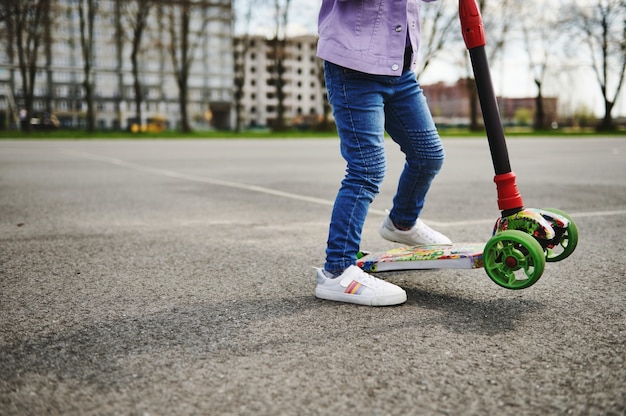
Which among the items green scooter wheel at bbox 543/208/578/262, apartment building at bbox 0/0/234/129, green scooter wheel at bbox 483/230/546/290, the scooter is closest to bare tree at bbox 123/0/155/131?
the scooter

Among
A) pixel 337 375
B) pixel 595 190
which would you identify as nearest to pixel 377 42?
pixel 337 375

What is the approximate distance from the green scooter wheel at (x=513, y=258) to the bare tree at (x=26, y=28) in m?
35.3

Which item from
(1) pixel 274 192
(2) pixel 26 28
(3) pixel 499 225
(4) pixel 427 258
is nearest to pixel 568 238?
(3) pixel 499 225

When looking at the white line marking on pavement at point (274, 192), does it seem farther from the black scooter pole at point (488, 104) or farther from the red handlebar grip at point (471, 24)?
the red handlebar grip at point (471, 24)

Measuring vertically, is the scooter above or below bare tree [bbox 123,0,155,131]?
below

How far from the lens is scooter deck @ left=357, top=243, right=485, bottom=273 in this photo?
281 centimetres

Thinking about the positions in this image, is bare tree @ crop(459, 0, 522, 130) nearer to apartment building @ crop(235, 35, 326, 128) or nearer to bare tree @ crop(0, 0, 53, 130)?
bare tree @ crop(0, 0, 53, 130)

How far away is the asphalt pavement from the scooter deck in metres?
0.15

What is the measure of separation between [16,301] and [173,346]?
3.29 feet

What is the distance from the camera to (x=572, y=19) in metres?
45.2

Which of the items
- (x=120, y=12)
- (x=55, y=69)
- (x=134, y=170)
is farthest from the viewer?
(x=55, y=69)

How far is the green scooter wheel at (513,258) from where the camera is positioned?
2.43 meters

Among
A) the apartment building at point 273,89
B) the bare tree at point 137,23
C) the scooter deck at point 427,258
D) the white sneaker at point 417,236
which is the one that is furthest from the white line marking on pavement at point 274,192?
the apartment building at point 273,89

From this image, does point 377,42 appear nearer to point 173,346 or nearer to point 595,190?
point 173,346
